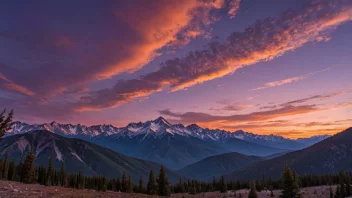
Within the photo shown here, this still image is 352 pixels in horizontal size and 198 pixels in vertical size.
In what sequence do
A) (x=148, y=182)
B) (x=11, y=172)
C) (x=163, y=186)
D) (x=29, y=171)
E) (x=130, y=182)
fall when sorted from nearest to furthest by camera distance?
(x=163, y=186) → (x=29, y=171) → (x=148, y=182) → (x=11, y=172) → (x=130, y=182)

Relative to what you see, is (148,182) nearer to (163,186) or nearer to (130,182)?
→ (130,182)

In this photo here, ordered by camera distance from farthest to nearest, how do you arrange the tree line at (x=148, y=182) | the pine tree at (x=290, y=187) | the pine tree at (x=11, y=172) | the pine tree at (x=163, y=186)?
the pine tree at (x=11, y=172)
the pine tree at (x=163, y=186)
the tree line at (x=148, y=182)
the pine tree at (x=290, y=187)

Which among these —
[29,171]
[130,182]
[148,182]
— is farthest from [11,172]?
[148,182]

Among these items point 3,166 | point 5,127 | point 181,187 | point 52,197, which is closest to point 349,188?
point 52,197

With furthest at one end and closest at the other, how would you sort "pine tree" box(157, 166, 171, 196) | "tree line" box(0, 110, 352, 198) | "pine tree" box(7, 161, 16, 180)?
1. "pine tree" box(7, 161, 16, 180)
2. "pine tree" box(157, 166, 171, 196)
3. "tree line" box(0, 110, 352, 198)

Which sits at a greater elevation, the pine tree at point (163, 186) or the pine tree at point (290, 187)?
the pine tree at point (290, 187)

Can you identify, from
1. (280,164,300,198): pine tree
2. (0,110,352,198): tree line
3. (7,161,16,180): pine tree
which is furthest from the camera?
(7,161,16,180): pine tree

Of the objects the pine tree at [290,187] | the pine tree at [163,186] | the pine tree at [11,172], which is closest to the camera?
the pine tree at [290,187]

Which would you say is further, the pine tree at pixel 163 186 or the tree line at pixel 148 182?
the pine tree at pixel 163 186

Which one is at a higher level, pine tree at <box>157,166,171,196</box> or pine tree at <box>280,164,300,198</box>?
pine tree at <box>280,164,300,198</box>

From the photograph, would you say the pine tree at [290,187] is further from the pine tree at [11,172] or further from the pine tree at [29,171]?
the pine tree at [11,172]

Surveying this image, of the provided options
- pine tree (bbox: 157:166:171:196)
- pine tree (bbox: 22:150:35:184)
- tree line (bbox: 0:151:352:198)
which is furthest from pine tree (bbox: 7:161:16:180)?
pine tree (bbox: 157:166:171:196)

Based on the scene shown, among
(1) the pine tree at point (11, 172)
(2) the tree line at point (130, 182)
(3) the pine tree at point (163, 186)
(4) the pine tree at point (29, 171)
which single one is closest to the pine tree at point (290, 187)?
(2) the tree line at point (130, 182)

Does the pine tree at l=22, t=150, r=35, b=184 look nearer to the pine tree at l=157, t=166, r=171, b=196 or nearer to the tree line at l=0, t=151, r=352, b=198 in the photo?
the tree line at l=0, t=151, r=352, b=198
